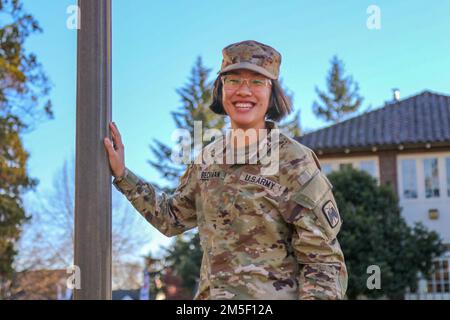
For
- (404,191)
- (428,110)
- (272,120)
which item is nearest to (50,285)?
(404,191)

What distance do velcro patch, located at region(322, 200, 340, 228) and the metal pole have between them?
811 millimetres

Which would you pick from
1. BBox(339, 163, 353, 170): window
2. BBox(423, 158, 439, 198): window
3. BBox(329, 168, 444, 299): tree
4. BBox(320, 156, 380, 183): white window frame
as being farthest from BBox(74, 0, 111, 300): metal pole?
BBox(423, 158, 439, 198): window

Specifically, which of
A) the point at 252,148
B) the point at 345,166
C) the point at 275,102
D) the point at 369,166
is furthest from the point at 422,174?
the point at 252,148

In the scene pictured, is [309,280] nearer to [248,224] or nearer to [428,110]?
[248,224]

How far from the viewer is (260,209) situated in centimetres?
276

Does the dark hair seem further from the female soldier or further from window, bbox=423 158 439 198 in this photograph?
window, bbox=423 158 439 198

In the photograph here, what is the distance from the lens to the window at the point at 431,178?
80.9ft

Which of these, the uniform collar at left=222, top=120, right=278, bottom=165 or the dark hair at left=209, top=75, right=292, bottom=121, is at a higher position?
the dark hair at left=209, top=75, right=292, bottom=121

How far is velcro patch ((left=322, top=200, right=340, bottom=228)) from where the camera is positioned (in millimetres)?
2723

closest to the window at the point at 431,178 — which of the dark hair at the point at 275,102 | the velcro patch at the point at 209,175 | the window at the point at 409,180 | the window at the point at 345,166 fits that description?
the window at the point at 409,180

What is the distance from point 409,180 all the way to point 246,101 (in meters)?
22.9

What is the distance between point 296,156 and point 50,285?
2747 cm
